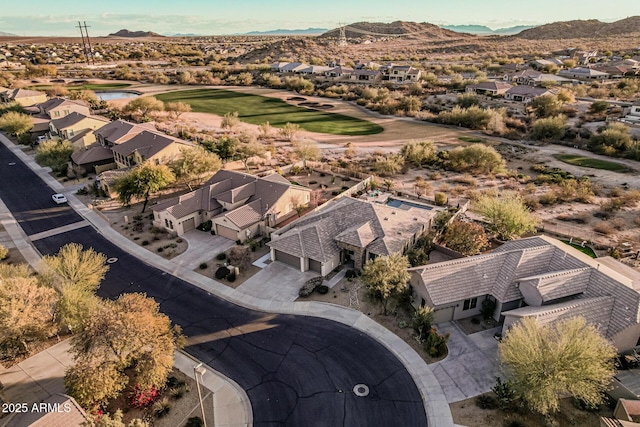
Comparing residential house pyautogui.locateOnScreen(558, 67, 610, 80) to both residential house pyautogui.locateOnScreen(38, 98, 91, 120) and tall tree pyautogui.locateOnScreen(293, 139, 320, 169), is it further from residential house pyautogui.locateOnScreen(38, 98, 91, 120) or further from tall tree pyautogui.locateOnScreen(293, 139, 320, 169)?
residential house pyautogui.locateOnScreen(38, 98, 91, 120)

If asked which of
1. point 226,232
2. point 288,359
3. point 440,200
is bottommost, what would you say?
point 288,359

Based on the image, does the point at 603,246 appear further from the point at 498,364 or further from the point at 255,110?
the point at 255,110

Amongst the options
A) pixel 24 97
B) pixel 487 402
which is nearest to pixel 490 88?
pixel 487 402

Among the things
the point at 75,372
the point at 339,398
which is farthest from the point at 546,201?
the point at 75,372

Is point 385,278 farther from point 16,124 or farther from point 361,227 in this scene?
point 16,124

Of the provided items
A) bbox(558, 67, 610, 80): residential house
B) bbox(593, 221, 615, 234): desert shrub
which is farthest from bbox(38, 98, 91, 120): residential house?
bbox(558, 67, 610, 80): residential house

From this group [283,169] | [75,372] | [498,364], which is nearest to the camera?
[75,372]
